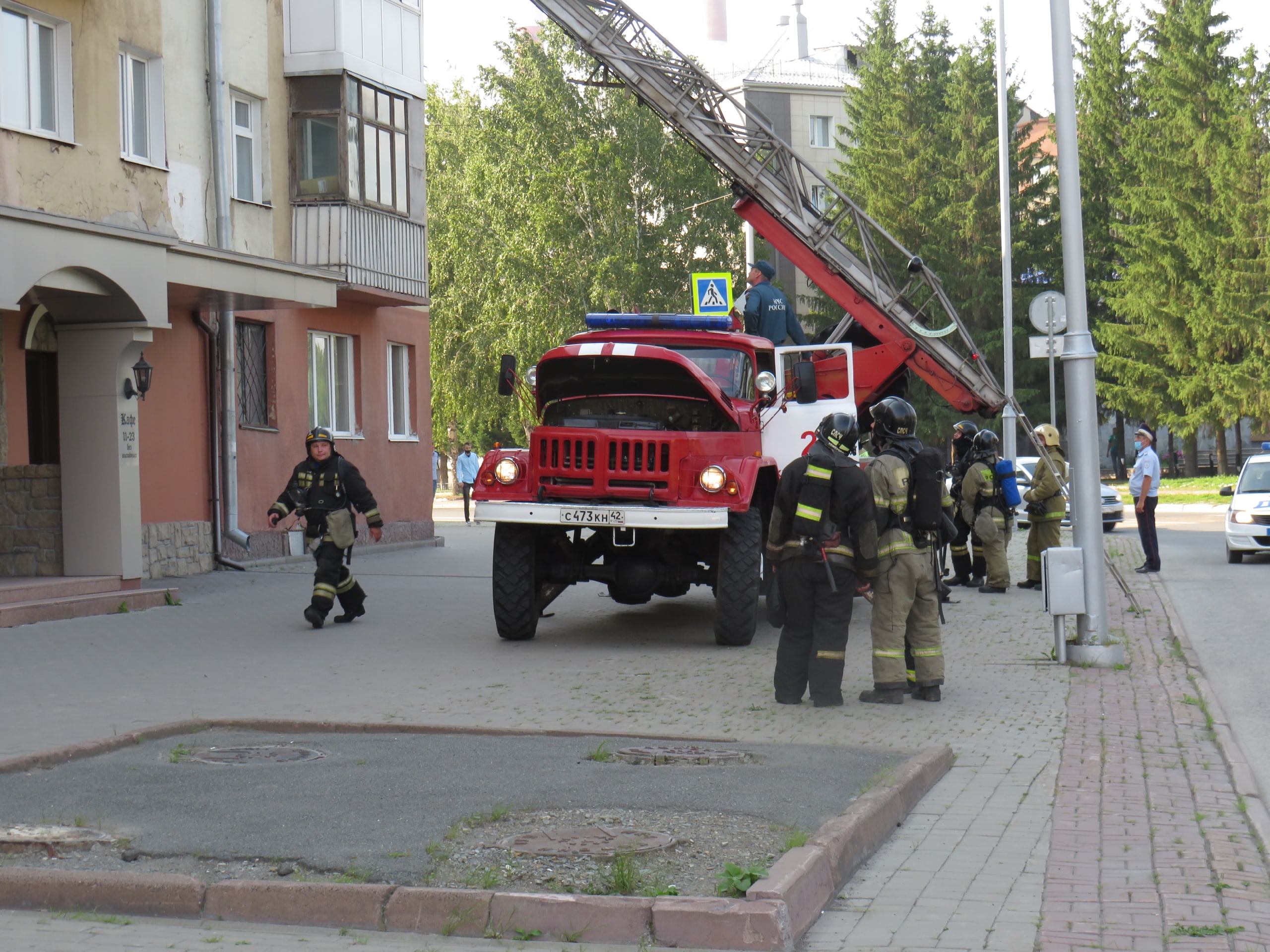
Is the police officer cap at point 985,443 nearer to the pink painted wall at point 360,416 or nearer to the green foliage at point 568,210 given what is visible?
the pink painted wall at point 360,416

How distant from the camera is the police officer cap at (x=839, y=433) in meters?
9.27

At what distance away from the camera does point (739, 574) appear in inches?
464

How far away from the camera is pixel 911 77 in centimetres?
5481

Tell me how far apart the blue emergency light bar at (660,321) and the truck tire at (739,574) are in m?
2.33

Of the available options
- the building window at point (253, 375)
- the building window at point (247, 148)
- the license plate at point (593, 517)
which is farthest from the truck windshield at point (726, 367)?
the building window at point (247, 148)

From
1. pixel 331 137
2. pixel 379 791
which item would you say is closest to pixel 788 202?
pixel 331 137

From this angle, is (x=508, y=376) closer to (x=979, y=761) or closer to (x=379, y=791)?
(x=979, y=761)

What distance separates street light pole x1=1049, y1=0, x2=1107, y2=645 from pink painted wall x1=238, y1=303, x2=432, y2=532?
1241 centimetres

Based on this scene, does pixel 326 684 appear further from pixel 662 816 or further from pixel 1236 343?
pixel 1236 343

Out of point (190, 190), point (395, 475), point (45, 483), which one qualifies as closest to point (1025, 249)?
point (395, 475)

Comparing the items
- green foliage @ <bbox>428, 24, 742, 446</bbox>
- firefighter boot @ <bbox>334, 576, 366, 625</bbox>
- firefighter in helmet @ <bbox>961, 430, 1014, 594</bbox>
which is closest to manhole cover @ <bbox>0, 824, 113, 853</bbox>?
firefighter boot @ <bbox>334, 576, 366, 625</bbox>

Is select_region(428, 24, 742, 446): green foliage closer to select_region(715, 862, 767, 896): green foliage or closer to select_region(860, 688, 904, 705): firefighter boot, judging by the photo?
select_region(860, 688, 904, 705): firefighter boot

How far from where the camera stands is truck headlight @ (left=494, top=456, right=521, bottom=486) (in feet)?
39.9

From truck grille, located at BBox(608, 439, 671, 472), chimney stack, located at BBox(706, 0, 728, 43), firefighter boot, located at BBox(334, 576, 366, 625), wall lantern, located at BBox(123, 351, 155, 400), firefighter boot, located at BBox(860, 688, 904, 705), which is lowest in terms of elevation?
firefighter boot, located at BBox(860, 688, 904, 705)
